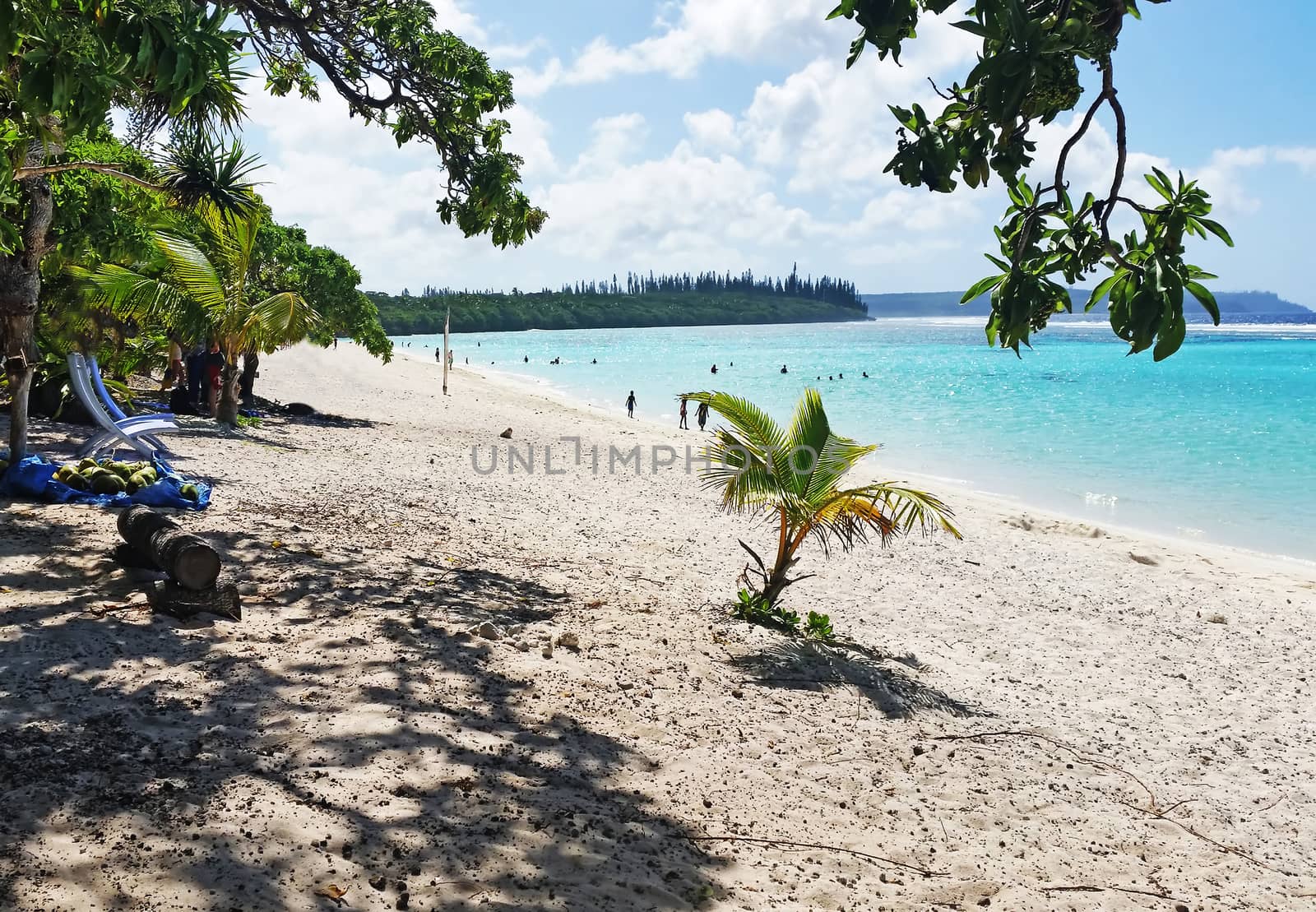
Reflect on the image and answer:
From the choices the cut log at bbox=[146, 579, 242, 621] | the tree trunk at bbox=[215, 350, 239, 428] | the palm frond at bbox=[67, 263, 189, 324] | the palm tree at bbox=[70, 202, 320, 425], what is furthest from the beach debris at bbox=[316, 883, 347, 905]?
the tree trunk at bbox=[215, 350, 239, 428]

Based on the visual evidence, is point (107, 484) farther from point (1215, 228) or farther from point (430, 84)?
point (1215, 228)

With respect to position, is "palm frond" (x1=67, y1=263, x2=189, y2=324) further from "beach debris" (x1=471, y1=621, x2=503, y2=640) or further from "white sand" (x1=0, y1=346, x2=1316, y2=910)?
"beach debris" (x1=471, y1=621, x2=503, y2=640)

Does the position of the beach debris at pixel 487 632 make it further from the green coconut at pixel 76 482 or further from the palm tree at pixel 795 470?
the green coconut at pixel 76 482

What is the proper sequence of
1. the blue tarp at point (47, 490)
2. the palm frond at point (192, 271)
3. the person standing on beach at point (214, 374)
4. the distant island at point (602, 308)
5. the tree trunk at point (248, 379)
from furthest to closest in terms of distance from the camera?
the distant island at point (602, 308) → the tree trunk at point (248, 379) → the person standing on beach at point (214, 374) → the palm frond at point (192, 271) → the blue tarp at point (47, 490)

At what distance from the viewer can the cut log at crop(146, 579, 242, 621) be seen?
450 centimetres

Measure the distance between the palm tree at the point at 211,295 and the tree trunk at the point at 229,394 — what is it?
1cm

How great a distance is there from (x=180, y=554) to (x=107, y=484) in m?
2.71

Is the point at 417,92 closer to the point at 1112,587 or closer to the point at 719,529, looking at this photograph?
the point at 719,529

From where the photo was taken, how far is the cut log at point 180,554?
453 cm

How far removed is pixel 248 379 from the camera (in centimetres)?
1720

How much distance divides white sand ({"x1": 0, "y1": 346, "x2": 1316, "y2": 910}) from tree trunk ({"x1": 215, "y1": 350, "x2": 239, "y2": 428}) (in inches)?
231

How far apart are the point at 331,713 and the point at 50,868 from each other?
1344mm

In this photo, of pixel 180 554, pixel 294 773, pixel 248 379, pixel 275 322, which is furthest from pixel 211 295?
pixel 294 773

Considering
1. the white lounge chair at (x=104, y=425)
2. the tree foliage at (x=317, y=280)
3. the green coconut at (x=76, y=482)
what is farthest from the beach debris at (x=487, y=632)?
the tree foliage at (x=317, y=280)
